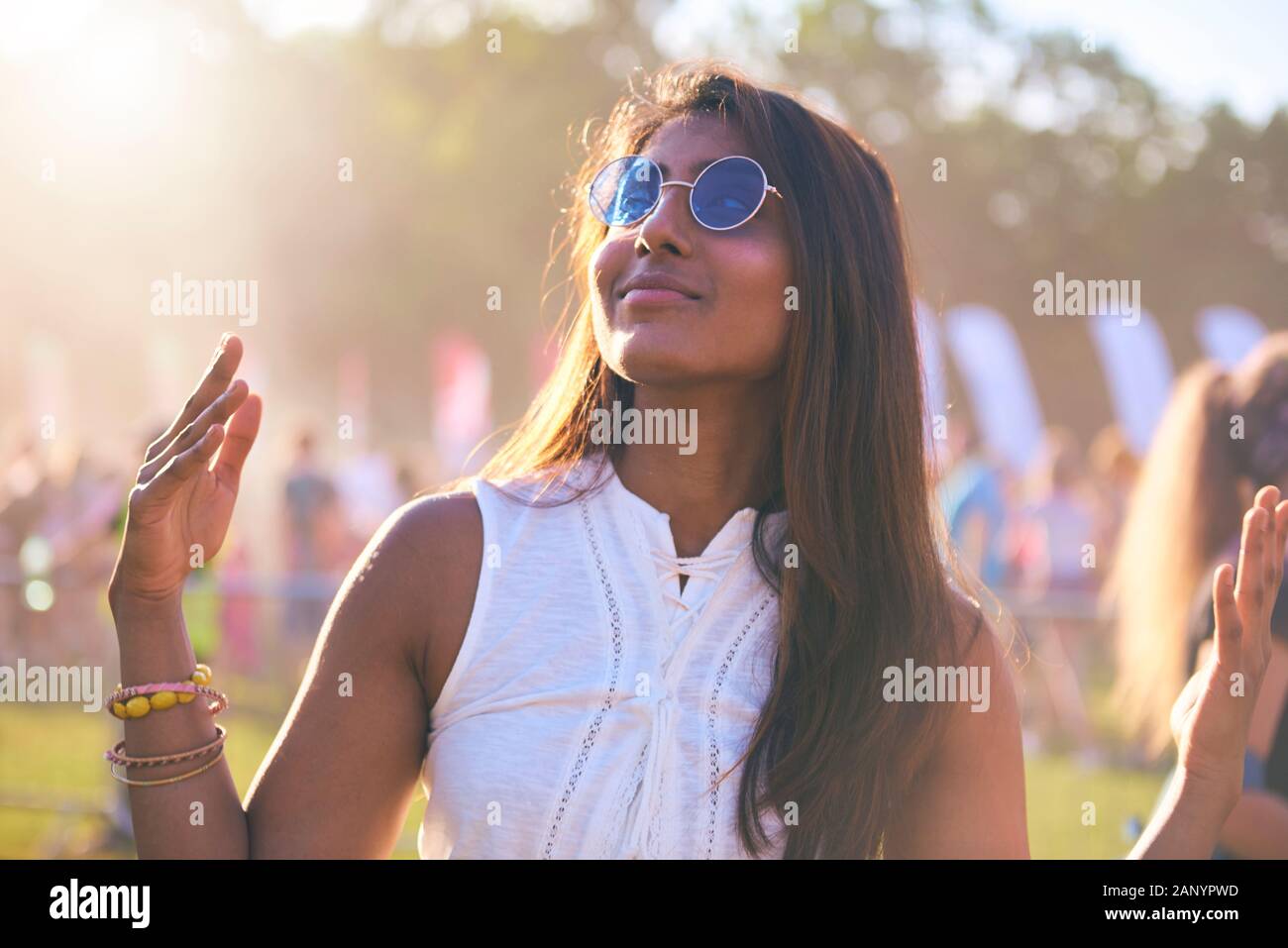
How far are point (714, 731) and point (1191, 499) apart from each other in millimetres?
3055

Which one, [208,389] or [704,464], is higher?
[208,389]

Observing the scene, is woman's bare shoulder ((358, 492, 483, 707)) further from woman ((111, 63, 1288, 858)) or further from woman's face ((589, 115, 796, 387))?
woman's face ((589, 115, 796, 387))

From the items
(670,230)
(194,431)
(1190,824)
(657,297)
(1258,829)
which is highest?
(670,230)

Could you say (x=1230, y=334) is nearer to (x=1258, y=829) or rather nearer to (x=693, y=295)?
(x=1258, y=829)

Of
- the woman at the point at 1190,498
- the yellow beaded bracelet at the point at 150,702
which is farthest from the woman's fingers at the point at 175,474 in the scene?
the woman at the point at 1190,498

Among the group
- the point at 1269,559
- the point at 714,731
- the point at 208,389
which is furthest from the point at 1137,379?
the point at 208,389

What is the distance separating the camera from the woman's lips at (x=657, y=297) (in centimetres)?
222

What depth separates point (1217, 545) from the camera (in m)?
4.48

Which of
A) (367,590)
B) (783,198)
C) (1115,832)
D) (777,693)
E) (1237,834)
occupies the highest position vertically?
(783,198)

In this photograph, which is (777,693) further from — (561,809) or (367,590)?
(367,590)

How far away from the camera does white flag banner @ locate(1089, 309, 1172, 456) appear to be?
17.6 meters

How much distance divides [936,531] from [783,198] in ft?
2.22

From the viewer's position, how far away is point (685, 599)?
2225 millimetres
